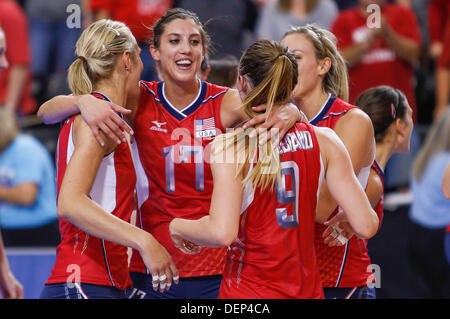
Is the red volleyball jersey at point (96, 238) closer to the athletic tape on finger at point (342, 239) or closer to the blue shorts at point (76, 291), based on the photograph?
the blue shorts at point (76, 291)

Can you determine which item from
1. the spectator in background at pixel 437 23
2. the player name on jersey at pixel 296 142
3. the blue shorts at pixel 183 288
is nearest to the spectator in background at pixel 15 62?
the blue shorts at pixel 183 288

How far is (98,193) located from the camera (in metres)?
3.04

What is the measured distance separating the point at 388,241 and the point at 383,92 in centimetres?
209

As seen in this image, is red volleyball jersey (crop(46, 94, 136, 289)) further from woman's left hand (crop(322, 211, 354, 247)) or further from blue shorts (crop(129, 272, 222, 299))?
woman's left hand (crop(322, 211, 354, 247))

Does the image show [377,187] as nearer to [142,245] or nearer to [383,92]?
[383,92]

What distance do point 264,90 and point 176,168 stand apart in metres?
0.85

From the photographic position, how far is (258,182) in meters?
2.57

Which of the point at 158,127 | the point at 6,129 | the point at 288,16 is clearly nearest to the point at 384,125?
the point at 158,127

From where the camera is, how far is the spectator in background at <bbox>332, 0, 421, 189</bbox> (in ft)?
19.7

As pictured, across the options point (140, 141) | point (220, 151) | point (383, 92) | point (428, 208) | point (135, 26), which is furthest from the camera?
point (135, 26)

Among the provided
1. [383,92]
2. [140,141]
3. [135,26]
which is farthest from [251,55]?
[135,26]

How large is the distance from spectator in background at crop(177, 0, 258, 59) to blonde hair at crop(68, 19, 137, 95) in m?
2.48

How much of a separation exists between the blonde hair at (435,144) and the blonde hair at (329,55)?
2124mm

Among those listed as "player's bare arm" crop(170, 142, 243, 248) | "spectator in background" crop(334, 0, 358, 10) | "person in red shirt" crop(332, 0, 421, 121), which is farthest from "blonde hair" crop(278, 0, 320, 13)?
"player's bare arm" crop(170, 142, 243, 248)
